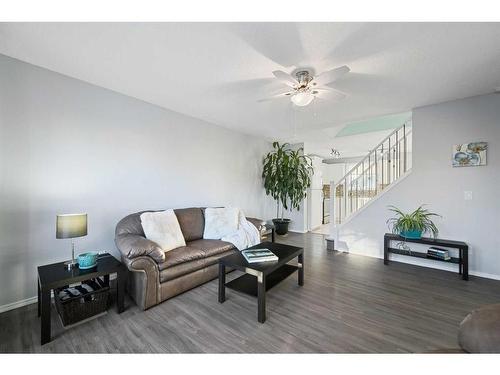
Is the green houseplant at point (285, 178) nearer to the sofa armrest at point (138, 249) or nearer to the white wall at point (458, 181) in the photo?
the white wall at point (458, 181)

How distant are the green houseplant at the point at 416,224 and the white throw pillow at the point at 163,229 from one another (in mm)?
3266

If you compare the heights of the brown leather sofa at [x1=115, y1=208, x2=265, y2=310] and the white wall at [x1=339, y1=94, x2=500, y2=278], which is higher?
the white wall at [x1=339, y1=94, x2=500, y2=278]

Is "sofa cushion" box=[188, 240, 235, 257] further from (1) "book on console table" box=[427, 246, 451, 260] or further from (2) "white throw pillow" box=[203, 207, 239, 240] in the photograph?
(1) "book on console table" box=[427, 246, 451, 260]

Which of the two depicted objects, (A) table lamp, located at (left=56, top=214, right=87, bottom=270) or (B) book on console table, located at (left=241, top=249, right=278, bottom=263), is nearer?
(A) table lamp, located at (left=56, top=214, right=87, bottom=270)

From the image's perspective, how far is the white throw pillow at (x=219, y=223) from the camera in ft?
10.6

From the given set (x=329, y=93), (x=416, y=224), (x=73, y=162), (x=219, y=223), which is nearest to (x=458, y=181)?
(x=416, y=224)

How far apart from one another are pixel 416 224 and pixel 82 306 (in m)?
4.20

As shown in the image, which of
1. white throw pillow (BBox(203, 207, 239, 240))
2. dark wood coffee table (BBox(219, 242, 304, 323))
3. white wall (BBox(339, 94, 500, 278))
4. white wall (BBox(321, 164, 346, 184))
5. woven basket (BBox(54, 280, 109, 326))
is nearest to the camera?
woven basket (BBox(54, 280, 109, 326))

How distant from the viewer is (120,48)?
186 cm

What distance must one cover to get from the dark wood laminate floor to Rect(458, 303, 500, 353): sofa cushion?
81 cm

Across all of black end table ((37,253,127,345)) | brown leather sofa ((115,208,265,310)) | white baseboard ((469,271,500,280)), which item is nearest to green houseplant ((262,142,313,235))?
brown leather sofa ((115,208,265,310))

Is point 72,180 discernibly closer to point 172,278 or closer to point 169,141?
point 169,141

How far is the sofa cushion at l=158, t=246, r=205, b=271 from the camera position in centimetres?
221
